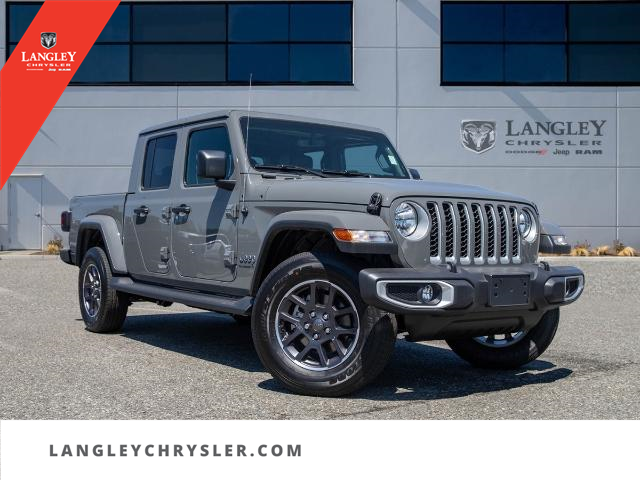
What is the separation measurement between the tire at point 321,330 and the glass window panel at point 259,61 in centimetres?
1655

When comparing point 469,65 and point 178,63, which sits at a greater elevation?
point 178,63

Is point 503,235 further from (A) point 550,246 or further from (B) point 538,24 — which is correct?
(B) point 538,24

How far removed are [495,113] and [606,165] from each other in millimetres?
3206

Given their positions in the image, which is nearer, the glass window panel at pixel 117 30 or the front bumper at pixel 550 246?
the front bumper at pixel 550 246

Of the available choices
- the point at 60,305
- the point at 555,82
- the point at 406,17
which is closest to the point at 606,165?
the point at 555,82

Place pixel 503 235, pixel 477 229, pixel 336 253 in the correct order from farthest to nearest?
pixel 503 235
pixel 477 229
pixel 336 253

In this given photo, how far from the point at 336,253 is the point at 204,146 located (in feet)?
6.72

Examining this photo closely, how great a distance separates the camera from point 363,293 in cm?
454

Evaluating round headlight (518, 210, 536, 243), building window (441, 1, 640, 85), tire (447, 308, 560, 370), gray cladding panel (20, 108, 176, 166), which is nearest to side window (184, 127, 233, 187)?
round headlight (518, 210, 536, 243)

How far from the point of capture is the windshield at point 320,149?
6059 millimetres

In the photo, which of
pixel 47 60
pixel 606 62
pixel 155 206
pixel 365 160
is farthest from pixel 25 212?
pixel 365 160

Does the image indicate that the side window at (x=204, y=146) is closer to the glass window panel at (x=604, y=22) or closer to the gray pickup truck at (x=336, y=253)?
the gray pickup truck at (x=336, y=253)

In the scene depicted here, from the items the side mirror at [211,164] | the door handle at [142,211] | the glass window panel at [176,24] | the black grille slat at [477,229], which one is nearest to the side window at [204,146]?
the side mirror at [211,164]

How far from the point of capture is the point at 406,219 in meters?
4.84
